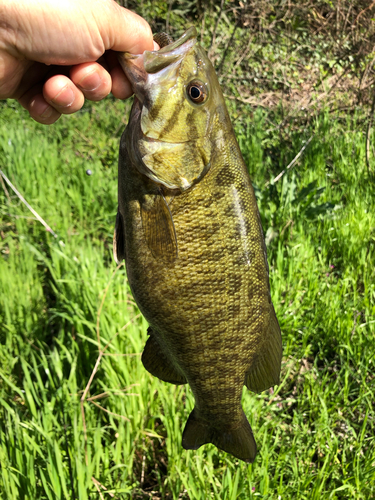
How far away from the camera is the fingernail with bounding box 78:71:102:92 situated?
1755 mm

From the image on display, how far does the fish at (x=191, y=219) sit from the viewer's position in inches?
52.6

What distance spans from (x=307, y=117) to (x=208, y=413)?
5.04m

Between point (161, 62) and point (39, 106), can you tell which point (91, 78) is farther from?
point (161, 62)

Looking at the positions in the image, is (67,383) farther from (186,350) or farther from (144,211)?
(144,211)

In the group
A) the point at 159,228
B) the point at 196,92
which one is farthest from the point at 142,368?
the point at 196,92

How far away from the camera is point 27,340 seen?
8.89 feet

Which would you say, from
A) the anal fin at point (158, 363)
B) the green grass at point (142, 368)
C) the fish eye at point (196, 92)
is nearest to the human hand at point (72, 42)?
the fish eye at point (196, 92)

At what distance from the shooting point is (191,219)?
4.41 ft

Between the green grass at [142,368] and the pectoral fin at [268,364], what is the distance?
0.58 m

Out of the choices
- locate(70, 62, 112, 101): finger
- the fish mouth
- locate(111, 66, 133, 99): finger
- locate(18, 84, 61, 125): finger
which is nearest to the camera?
the fish mouth

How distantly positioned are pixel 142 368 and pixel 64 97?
1522 mm

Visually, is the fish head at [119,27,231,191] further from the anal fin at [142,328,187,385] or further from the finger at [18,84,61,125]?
the finger at [18,84,61,125]

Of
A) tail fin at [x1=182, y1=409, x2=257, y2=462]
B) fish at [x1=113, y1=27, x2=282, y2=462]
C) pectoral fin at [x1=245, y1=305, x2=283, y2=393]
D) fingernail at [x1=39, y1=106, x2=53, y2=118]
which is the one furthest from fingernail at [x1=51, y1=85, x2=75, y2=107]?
tail fin at [x1=182, y1=409, x2=257, y2=462]

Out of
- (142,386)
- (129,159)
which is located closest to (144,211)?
(129,159)
